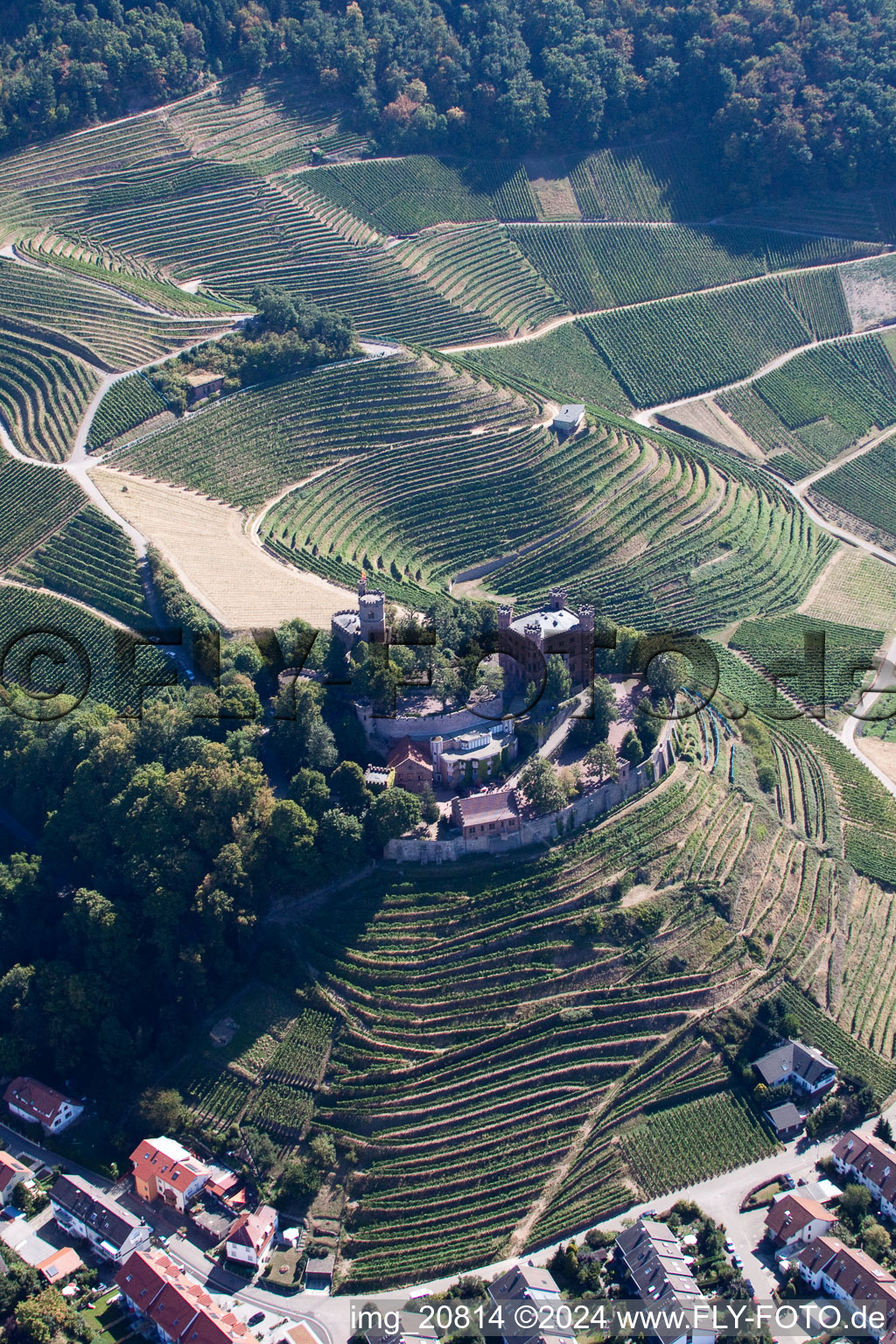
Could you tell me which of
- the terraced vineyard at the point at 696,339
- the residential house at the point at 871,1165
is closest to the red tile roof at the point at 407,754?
the residential house at the point at 871,1165

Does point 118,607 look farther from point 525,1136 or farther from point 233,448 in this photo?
point 525,1136

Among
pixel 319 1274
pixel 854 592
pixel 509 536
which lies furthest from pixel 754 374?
pixel 319 1274

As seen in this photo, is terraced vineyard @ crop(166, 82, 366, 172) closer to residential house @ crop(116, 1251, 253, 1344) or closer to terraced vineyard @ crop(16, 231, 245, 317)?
terraced vineyard @ crop(16, 231, 245, 317)

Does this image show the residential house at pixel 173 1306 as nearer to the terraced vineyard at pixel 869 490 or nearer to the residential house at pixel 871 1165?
the residential house at pixel 871 1165

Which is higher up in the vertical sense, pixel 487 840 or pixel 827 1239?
pixel 487 840

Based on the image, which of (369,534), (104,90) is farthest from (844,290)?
(104,90)

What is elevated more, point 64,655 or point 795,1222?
point 64,655

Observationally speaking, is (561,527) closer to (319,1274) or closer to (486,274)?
(486,274)
